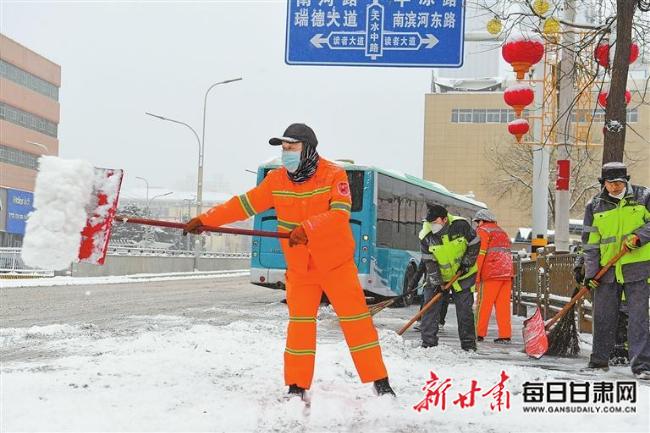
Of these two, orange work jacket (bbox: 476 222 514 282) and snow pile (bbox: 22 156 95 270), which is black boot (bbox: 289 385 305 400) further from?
orange work jacket (bbox: 476 222 514 282)

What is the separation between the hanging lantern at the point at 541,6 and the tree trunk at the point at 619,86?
145cm

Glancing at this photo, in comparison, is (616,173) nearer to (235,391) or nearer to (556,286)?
(235,391)

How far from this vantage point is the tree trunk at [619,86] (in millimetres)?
9094

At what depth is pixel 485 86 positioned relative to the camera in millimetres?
85125

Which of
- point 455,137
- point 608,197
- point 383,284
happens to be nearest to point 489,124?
point 455,137

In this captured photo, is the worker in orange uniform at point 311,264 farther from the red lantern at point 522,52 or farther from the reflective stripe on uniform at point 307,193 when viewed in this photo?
the red lantern at point 522,52

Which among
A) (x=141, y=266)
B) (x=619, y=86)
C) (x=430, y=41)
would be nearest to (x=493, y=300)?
(x=619, y=86)

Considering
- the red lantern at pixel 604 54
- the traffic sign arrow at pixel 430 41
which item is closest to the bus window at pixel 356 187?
the traffic sign arrow at pixel 430 41

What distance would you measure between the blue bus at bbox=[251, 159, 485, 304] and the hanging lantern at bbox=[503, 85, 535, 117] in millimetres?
4242

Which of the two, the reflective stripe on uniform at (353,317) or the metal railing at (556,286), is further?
the metal railing at (556,286)

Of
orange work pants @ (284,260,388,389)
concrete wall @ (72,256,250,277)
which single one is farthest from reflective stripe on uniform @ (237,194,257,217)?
concrete wall @ (72,256,250,277)

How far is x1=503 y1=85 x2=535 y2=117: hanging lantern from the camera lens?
12414mm

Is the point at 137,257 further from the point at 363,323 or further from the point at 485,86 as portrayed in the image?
the point at 485,86

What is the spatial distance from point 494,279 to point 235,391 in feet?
18.7
